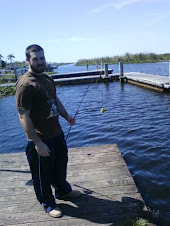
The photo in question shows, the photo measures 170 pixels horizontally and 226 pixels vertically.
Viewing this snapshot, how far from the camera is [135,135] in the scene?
7637mm

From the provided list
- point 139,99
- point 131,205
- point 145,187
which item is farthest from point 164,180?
point 139,99

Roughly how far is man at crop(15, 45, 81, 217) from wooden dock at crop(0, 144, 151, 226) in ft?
0.79

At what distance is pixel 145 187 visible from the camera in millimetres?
4688

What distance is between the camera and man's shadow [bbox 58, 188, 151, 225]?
115 inches

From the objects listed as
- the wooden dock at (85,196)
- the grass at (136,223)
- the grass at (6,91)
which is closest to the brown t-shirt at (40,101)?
the wooden dock at (85,196)

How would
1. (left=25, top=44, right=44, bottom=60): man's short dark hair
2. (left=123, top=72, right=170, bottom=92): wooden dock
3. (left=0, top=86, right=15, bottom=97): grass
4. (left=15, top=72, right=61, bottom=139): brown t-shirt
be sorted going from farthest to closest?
(left=0, top=86, right=15, bottom=97): grass, (left=123, top=72, right=170, bottom=92): wooden dock, (left=25, top=44, right=44, bottom=60): man's short dark hair, (left=15, top=72, right=61, bottom=139): brown t-shirt

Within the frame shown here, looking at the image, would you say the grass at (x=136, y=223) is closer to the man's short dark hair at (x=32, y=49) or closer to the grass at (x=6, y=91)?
the man's short dark hair at (x=32, y=49)

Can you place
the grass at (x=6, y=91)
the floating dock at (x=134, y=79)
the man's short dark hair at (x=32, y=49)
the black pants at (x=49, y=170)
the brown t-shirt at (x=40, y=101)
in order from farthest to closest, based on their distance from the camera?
the grass at (x=6, y=91) → the floating dock at (x=134, y=79) → the black pants at (x=49, y=170) → the man's short dark hair at (x=32, y=49) → the brown t-shirt at (x=40, y=101)

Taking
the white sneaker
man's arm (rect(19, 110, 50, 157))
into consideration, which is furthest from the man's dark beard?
the white sneaker

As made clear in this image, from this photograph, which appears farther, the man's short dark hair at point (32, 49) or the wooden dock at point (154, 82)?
the wooden dock at point (154, 82)

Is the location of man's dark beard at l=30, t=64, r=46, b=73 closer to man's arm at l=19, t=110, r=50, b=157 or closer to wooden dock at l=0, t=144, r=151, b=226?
man's arm at l=19, t=110, r=50, b=157

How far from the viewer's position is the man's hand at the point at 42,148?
275 cm

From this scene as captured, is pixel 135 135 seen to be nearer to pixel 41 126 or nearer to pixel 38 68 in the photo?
pixel 41 126

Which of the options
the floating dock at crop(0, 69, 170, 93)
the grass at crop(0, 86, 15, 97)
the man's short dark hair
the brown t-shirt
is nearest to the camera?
the brown t-shirt
